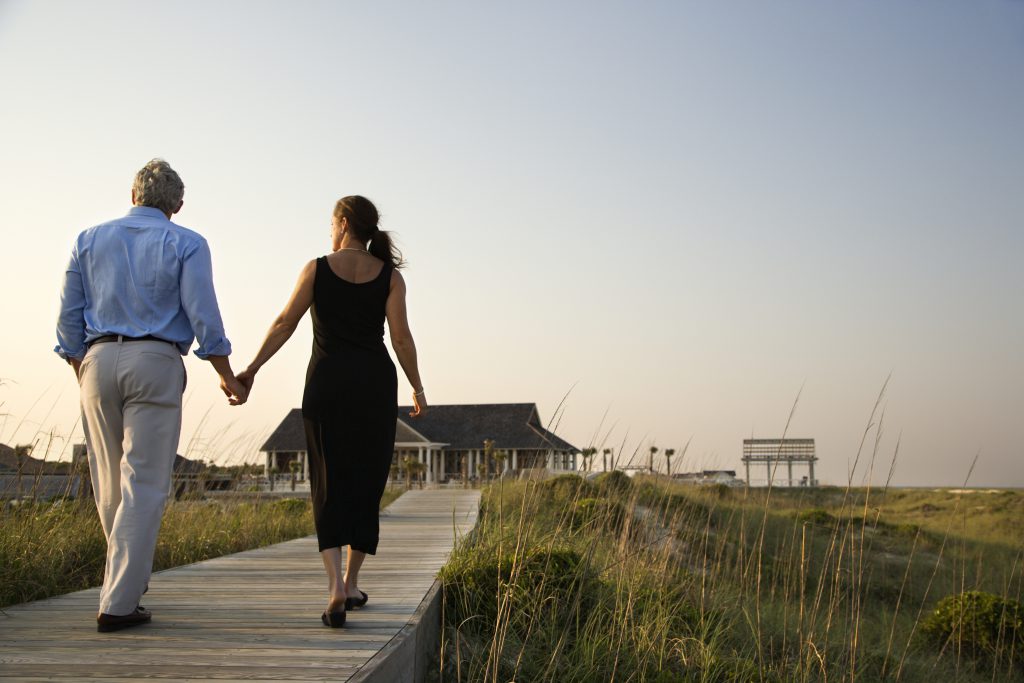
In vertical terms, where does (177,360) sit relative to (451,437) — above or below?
below

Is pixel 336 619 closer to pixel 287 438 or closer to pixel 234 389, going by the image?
pixel 234 389

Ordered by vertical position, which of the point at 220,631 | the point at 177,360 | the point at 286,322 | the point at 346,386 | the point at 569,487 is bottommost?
the point at 220,631

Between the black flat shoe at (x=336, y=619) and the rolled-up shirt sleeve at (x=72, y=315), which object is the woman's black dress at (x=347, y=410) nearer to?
the black flat shoe at (x=336, y=619)

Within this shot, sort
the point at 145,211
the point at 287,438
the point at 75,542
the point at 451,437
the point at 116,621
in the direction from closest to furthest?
the point at 116,621 < the point at 145,211 < the point at 75,542 < the point at 451,437 < the point at 287,438

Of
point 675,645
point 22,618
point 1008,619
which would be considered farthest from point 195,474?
point 1008,619

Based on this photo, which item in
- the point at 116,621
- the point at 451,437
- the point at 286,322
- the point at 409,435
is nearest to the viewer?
the point at 116,621

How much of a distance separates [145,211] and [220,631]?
5.94 ft

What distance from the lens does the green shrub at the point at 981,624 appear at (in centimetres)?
882

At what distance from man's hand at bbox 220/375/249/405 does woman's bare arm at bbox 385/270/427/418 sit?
693mm

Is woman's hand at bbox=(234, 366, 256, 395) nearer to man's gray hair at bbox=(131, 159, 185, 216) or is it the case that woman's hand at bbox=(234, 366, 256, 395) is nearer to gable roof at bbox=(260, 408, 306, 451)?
man's gray hair at bbox=(131, 159, 185, 216)

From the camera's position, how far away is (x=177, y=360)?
3604 mm

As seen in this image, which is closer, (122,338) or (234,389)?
(122,338)

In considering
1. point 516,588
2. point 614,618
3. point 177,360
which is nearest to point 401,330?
point 177,360

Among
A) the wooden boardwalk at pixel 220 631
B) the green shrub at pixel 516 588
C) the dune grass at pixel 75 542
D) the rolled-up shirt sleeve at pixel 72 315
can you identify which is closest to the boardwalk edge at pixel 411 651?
→ the wooden boardwalk at pixel 220 631
